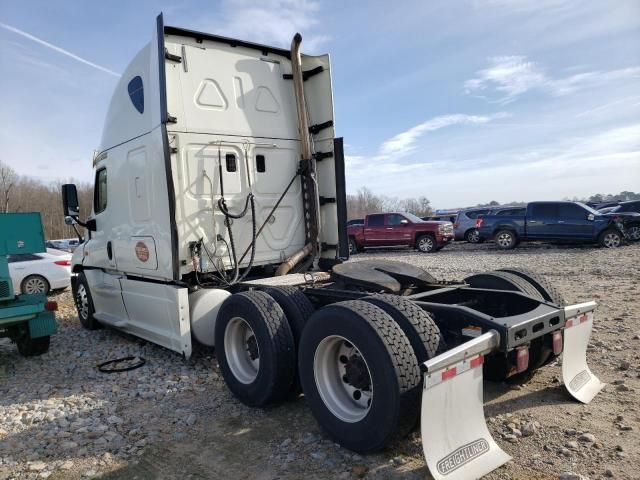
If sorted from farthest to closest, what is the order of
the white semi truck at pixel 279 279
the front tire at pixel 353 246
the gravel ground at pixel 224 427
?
the front tire at pixel 353 246
the gravel ground at pixel 224 427
the white semi truck at pixel 279 279

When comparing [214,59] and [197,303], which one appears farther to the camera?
[214,59]

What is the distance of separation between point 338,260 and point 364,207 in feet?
255

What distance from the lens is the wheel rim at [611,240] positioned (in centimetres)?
1620

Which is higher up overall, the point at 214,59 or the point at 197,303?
the point at 214,59

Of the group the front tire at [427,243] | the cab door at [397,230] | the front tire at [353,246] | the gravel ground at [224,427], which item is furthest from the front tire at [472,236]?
the gravel ground at [224,427]

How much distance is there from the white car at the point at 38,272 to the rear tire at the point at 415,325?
1162cm

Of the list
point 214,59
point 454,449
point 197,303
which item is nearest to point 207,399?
point 197,303

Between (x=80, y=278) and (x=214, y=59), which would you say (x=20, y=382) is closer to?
(x=80, y=278)

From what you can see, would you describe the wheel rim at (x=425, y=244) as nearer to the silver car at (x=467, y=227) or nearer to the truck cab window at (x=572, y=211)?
the silver car at (x=467, y=227)

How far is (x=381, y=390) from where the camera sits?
2840mm

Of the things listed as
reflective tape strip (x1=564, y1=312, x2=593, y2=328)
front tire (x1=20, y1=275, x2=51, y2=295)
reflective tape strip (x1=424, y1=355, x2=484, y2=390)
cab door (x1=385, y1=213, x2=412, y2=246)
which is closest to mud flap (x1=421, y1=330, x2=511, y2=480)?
reflective tape strip (x1=424, y1=355, x2=484, y2=390)

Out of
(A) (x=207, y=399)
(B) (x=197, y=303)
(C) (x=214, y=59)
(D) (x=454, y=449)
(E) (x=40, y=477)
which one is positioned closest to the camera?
(D) (x=454, y=449)

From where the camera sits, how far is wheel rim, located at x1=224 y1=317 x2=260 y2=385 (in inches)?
171

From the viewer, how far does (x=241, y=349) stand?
4473mm
